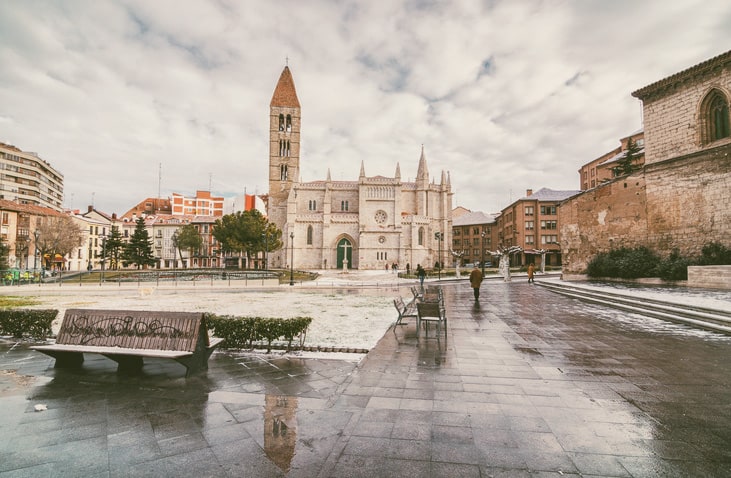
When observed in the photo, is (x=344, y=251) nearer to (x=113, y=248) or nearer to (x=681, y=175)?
(x=113, y=248)

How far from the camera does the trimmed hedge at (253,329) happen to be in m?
7.05

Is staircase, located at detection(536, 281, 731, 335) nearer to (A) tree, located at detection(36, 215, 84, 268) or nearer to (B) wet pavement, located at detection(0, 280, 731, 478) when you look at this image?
(B) wet pavement, located at detection(0, 280, 731, 478)

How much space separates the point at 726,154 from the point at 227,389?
2471 cm

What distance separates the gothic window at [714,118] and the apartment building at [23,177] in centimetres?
8027

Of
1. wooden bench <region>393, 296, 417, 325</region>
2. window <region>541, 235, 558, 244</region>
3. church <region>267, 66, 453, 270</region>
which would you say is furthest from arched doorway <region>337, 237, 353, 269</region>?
wooden bench <region>393, 296, 417, 325</region>

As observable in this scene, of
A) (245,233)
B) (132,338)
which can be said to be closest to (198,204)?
(245,233)

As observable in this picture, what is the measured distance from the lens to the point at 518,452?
10.5 feet

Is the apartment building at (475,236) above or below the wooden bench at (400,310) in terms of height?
above

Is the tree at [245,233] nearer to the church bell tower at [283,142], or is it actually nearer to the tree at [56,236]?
the church bell tower at [283,142]

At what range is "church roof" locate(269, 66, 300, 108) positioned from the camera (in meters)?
59.8

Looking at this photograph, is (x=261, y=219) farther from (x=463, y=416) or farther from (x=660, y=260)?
(x=463, y=416)

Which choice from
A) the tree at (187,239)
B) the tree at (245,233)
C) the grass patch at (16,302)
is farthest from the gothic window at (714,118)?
the tree at (187,239)

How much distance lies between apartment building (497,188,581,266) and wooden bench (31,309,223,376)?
183 feet

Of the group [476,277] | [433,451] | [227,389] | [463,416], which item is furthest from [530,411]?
[476,277]
